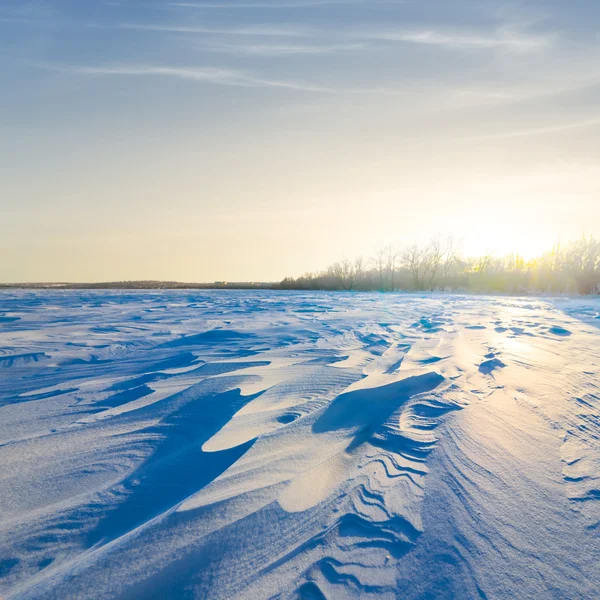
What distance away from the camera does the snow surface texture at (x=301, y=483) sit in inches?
38.0

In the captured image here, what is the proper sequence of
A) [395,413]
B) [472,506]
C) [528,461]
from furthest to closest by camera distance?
[395,413]
[528,461]
[472,506]

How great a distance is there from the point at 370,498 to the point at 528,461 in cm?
76

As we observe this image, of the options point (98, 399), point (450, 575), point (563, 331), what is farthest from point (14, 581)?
point (563, 331)

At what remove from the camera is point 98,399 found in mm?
2385

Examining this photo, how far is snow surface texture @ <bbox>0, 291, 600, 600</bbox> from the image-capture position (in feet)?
3.17

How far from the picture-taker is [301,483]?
137cm

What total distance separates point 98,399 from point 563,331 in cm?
585

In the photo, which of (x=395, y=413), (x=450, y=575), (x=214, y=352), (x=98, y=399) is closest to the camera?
(x=450, y=575)

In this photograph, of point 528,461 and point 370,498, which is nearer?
point 370,498

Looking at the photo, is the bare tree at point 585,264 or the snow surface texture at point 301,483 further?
the bare tree at point 585,264

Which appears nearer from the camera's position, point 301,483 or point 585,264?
point 301,483

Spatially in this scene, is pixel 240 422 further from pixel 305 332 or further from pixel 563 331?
pixel 563 331

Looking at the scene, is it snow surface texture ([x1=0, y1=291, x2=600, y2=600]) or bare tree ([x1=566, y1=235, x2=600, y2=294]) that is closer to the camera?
snow surface texture ([x1=0, y1=291, x2=600, y2=600])

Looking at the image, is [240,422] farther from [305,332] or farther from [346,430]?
[305,332]
